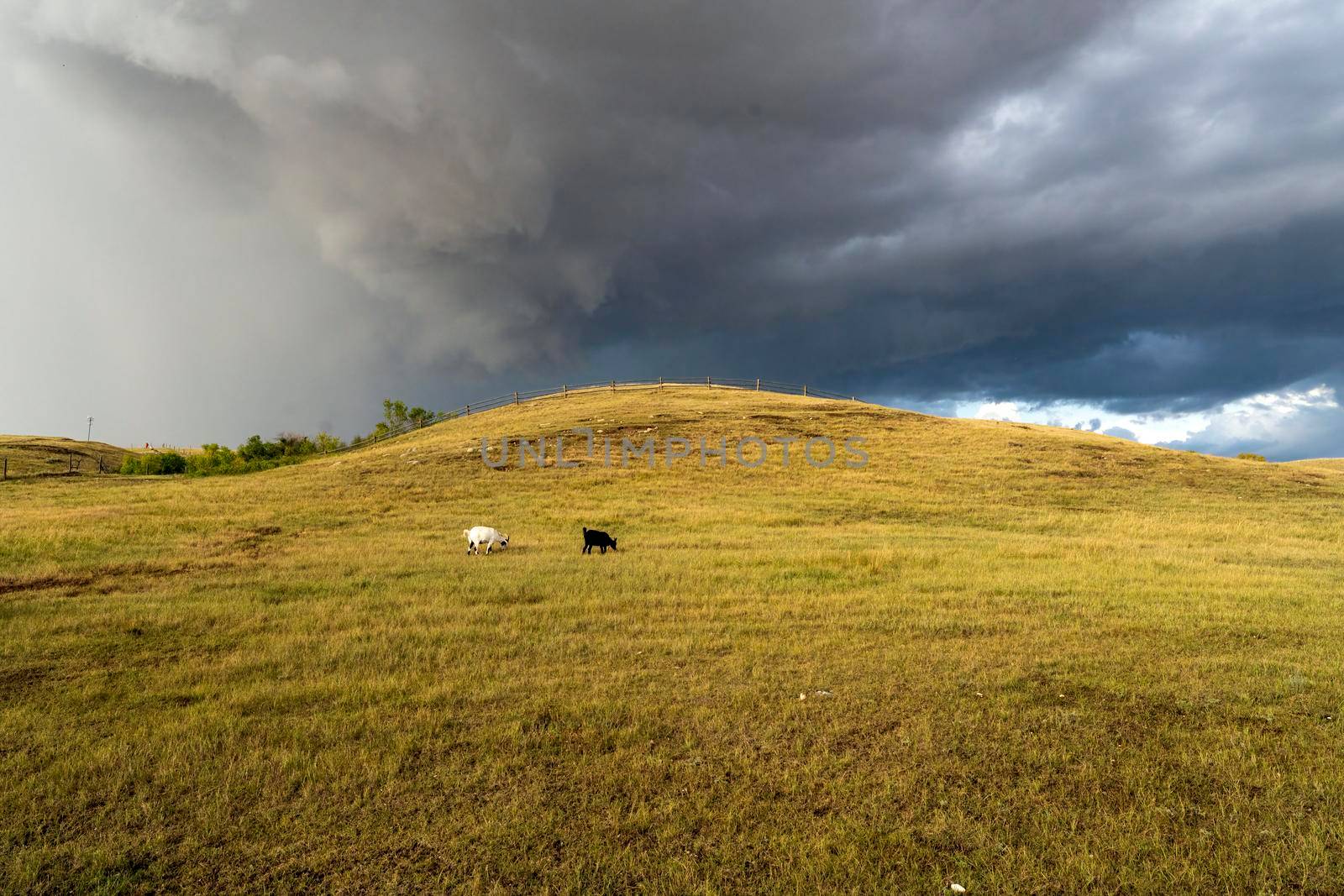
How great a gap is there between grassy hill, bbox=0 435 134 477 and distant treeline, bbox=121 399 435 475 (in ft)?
12.8

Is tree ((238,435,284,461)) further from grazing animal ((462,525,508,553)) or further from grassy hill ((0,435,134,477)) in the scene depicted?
grazing animal ((462,525,508,553))

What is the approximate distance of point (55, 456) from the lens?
80.3 metres

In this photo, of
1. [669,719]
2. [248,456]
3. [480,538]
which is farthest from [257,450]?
[669,719]

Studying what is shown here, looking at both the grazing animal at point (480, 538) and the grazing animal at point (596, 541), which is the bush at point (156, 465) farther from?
the grazing animal at point (596, 541)

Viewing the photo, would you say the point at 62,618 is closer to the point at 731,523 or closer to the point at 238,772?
the point at 238,772

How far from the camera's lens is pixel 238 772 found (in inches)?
296

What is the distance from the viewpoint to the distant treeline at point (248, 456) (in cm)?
7369

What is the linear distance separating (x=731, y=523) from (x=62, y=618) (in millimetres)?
22940

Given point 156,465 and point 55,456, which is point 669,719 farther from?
point 55,456

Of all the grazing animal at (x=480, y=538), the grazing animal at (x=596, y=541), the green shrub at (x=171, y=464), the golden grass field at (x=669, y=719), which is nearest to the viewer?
the golden grass field at (x=669, y=719)

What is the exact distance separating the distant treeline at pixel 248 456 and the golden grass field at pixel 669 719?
2115 inches

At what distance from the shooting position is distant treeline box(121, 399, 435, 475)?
2901 inches

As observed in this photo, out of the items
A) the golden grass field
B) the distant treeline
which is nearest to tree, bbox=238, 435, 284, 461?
the distant treeline

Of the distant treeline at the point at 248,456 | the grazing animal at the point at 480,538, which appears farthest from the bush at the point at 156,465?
the grazing animal at the point at 480,538
